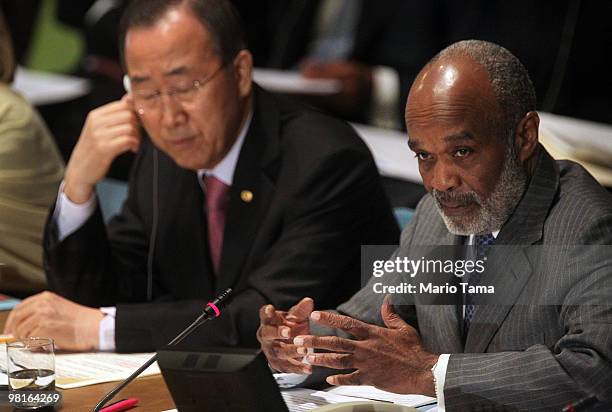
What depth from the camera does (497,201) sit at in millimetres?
2465

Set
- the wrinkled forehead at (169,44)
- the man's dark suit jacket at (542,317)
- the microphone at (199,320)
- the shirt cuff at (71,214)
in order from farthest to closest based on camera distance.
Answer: the shirt cuff at (71,214)
the wrinkled forehead at (169,44)
the microphone at (199,320)
the man's dark suit jacket at (542,317)

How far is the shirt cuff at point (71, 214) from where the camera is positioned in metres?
3.41

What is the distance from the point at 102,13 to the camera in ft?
21.8

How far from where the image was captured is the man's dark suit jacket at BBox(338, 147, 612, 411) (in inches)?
87.7

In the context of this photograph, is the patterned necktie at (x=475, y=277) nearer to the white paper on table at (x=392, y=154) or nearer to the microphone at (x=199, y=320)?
the microphone at (x=199, y=320)

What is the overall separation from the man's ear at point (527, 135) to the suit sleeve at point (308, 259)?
2.56ft

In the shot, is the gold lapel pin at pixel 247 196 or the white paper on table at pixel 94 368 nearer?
the white paper on table at pixel 94 368

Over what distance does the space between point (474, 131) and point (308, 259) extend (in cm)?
87

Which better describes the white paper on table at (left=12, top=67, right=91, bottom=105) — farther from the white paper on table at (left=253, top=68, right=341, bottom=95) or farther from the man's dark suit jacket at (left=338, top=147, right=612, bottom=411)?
the man's dark suit jacket at (left=338, top=147, right=612, bottom=411)

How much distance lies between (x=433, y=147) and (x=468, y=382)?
469mm

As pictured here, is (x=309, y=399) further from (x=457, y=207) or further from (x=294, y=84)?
(x=294, y=84)

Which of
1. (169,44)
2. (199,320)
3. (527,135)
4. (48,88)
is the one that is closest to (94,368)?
(199,320)

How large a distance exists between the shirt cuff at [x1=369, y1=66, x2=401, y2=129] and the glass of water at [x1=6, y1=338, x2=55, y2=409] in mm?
3429

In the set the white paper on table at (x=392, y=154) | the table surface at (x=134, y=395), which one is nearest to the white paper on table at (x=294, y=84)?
the white paper on table at (x=392, y=154)
